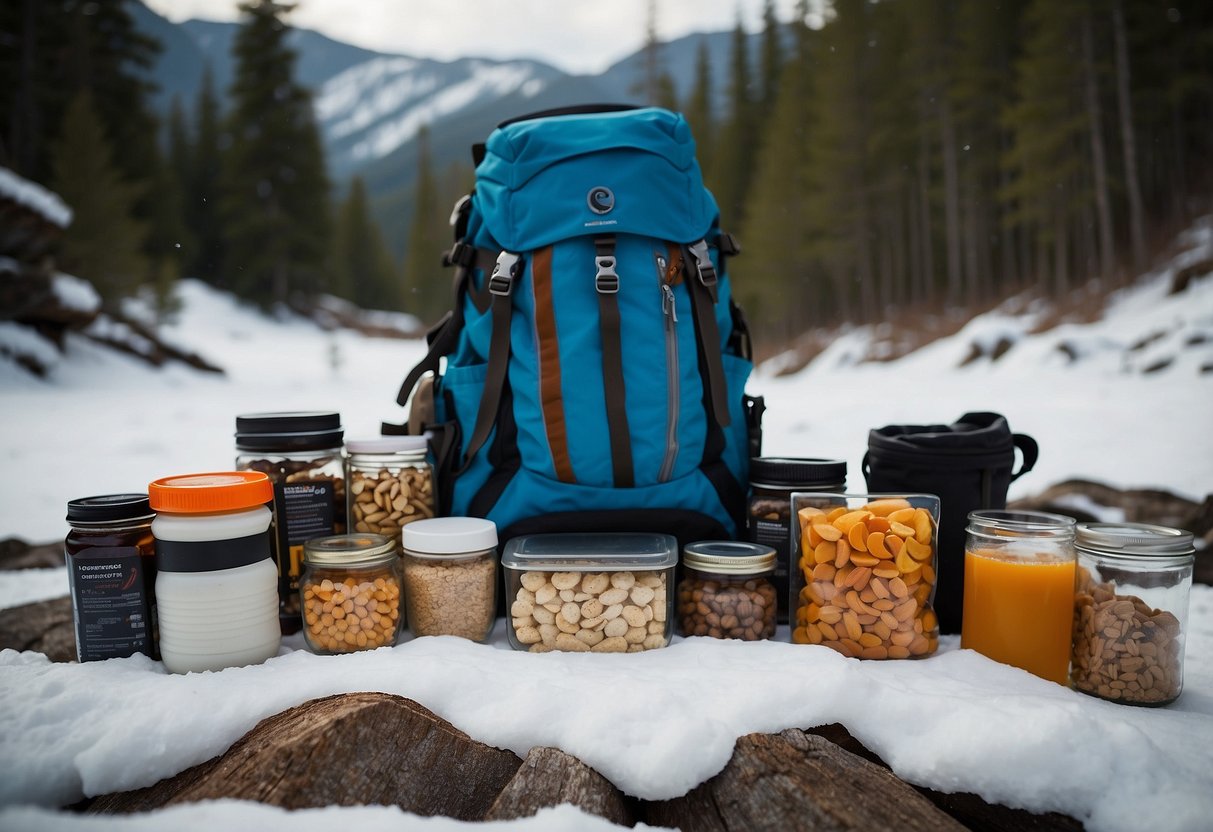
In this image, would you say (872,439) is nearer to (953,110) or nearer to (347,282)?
(953,110)

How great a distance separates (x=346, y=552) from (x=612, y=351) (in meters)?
0.70

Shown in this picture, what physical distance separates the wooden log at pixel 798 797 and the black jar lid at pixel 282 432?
1.03 m

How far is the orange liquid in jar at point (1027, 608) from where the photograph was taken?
140 cm

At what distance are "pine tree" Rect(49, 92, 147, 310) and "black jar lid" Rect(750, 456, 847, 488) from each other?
11.6 metres

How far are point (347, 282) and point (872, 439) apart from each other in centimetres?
2783

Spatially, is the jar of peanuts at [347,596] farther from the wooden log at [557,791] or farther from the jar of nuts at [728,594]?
the jar of nuts at [728,594]

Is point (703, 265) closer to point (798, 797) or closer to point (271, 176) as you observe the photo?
point (798, 797)

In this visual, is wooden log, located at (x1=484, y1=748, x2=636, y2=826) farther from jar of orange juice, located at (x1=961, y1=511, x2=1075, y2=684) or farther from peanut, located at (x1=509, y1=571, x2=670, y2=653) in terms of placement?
jar of orange juice, located at (x1=961, y1=511, x2=1075, y2=684)

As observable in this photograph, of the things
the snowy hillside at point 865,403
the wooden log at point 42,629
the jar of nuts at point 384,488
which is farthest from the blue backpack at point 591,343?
the wooden log at point 42,629

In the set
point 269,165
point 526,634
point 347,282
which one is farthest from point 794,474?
point 347,282

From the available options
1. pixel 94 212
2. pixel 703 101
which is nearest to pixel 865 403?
pixel 94 212

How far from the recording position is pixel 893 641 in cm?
148

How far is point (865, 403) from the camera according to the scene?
19.8ft

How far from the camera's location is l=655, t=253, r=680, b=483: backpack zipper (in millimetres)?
1692
